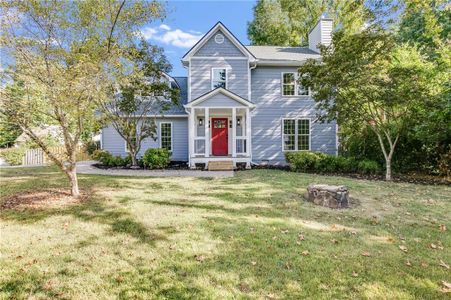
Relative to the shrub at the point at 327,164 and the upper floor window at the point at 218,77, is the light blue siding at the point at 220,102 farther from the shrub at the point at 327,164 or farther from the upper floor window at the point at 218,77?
the shrub at the point at 327,164

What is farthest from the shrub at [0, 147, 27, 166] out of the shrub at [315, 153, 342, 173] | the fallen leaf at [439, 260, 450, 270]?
the fallen leaf at [439, 260, 450, 270]

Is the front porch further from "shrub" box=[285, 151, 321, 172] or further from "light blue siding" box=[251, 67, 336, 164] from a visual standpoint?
"shrub" box=[285, 151, 321, 172]

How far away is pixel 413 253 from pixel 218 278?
9.71 ft

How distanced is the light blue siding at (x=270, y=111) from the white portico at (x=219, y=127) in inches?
36.3

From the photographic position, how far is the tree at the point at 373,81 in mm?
10180

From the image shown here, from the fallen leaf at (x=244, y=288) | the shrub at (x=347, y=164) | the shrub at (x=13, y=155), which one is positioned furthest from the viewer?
the shrub at (x=13, y=155)

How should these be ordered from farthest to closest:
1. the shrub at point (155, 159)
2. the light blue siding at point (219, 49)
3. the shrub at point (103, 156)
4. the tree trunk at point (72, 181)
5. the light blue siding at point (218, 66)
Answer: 1. the shrub at point (103, 156)
2. the light blue siding at point (218, 66)
3. the light blue siding at point (219, 49)
4. the shrub at point (155, 159)
5. the tree trunk at point (72, 181)

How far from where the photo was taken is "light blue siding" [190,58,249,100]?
14898mm

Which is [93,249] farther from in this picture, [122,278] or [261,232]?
[261,232]

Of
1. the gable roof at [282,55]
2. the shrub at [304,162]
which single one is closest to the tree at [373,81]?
the shrub at [304,162]

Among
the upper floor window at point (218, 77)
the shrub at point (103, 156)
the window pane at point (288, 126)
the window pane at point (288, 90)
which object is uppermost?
the upper floor window at point (218, 77)

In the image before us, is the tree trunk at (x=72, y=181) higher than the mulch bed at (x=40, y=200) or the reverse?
higher

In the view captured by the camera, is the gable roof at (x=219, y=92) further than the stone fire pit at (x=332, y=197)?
Yes

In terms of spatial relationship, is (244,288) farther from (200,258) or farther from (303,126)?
(303,126)
